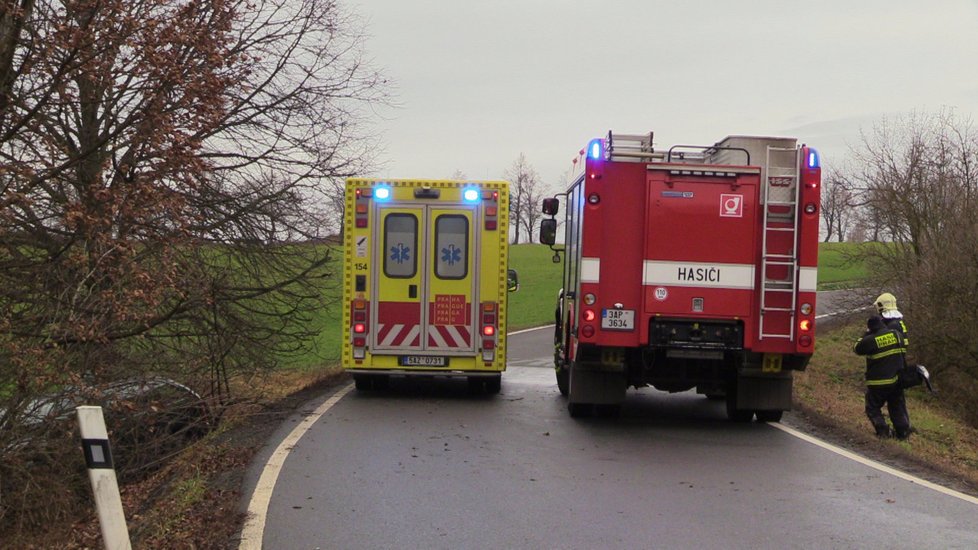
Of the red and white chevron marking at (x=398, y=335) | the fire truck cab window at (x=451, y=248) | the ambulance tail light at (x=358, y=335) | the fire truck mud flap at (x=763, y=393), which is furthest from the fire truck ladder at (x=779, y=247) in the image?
the ambulance tail light at (x=358, y=335)

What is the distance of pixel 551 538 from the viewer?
6285 millimetres

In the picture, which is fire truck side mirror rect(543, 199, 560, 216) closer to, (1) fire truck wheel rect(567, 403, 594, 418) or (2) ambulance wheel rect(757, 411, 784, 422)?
(1) fire truck wheel rect(567, 403, 594, 418)

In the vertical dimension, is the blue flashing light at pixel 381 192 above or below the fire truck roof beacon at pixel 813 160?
below

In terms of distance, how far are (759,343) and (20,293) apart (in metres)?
7.18

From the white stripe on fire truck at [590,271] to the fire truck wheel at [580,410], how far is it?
1.87 metres

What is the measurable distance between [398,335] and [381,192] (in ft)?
6.34

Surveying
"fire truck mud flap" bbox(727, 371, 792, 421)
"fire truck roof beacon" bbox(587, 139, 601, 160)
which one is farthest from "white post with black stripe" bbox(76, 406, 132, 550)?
"fire truck mud flap" bbox(727, 371, 792, 421)

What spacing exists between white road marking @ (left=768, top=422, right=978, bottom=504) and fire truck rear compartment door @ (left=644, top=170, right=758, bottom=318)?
1.70 m

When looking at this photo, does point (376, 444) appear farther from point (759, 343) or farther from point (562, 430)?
point (759, 343)

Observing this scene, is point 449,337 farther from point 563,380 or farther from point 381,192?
point 381,192

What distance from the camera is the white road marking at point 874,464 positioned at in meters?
7.81

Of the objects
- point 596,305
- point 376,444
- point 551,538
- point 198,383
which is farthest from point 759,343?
point 198,383

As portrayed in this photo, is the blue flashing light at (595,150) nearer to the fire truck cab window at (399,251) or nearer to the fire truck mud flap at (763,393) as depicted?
the fire truck mud flap at (763,393)

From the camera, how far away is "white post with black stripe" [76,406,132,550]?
5051mm
